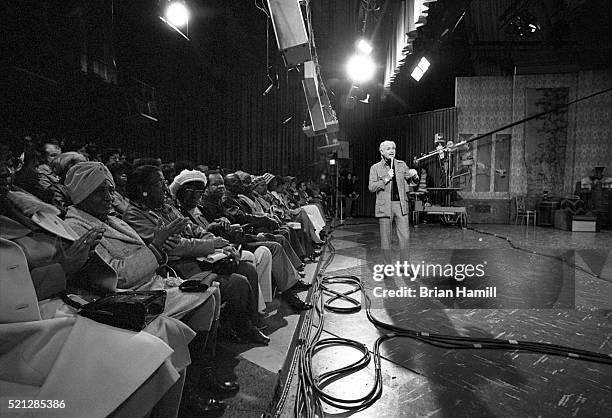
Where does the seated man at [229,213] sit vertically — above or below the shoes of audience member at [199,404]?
above

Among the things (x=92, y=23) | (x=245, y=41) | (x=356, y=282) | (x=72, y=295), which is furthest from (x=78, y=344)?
(x=245, y=41)

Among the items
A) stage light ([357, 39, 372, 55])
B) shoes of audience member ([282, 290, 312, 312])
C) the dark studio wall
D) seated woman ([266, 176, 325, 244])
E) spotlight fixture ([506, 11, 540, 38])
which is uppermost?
spotlight fixture ([506, 11, 540, 38])

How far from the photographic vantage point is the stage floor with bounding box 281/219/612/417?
177 centimetres

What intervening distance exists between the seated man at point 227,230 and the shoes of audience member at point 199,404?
126cm

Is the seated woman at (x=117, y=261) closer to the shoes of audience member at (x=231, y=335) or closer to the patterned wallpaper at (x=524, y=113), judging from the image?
the shoes of audience member at (x=231, y=335)

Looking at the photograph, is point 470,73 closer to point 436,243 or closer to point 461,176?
point 461,176

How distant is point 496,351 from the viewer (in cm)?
235

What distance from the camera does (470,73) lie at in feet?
36.7

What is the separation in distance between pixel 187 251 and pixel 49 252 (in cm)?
92

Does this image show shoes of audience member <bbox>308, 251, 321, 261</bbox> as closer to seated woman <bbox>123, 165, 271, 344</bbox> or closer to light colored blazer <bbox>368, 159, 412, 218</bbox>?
light colored blazer <bbox>368, 159, 412, 218</bbox>

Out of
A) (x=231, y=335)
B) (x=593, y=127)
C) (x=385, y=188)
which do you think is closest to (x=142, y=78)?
(x=385, y=188)

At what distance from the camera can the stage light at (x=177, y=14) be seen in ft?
11.4

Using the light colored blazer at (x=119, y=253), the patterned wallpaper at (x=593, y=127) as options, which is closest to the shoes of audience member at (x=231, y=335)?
the light colored blazer at (x=119, y=253)

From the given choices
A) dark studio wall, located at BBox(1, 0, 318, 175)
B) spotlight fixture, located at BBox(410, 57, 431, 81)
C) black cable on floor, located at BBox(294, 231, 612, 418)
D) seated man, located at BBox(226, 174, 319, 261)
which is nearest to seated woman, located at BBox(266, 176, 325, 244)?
seated man, located at BBox(226, 174, 319, 261)
